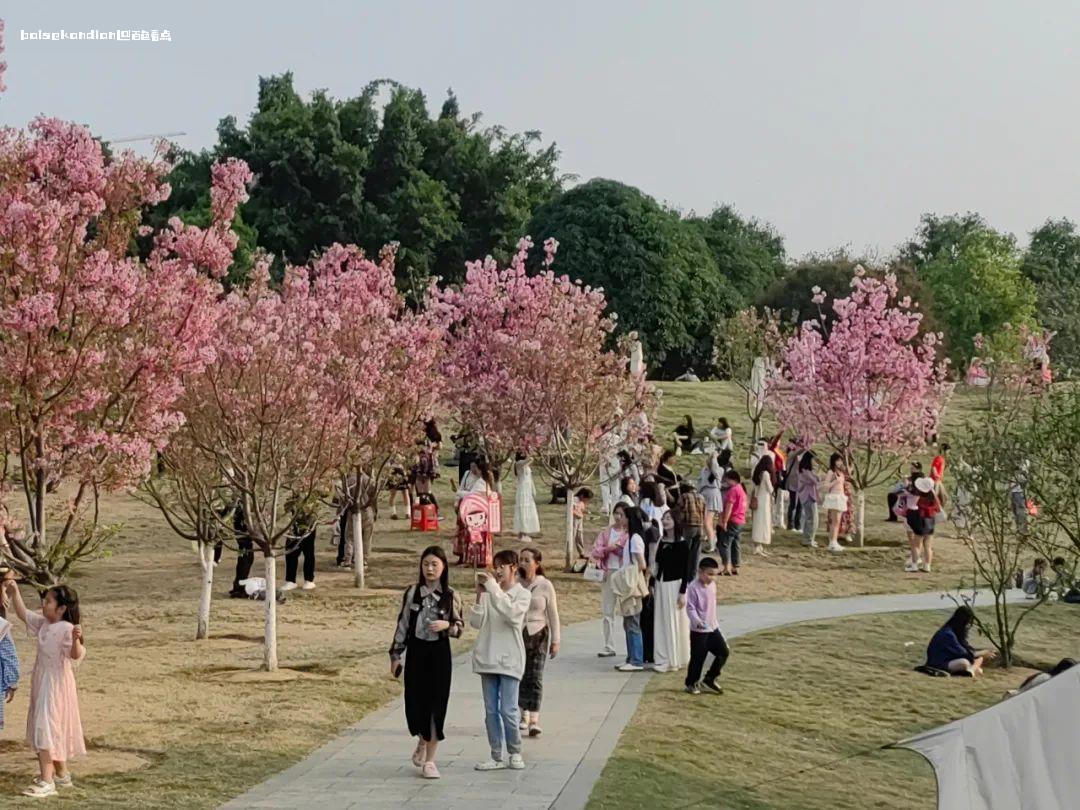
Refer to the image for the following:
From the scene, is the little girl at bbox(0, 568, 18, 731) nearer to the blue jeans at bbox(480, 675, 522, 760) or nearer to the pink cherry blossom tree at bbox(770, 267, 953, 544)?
the blue jeans at bbox(480, 675, 522, 760)

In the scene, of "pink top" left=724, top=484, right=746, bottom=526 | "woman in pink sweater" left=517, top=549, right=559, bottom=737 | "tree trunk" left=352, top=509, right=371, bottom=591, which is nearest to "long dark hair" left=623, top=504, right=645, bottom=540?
"woman in pink sweater" left=517, top=549, right=559, bottom=737

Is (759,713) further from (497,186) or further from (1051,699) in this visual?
(497,186)

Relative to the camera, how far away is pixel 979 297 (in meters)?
67.9

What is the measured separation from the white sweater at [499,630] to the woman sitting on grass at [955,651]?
28.7 feet

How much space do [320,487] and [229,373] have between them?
1.86 metres

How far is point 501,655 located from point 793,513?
20426 millimetres

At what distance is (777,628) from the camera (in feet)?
69.4

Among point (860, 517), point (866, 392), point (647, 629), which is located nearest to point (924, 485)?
point (860, 517)

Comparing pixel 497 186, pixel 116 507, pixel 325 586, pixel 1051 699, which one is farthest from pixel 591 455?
pixel 497 186

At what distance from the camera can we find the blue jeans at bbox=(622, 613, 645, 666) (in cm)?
1734

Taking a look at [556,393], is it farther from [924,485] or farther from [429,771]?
[429,771]

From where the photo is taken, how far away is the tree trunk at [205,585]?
18.6m

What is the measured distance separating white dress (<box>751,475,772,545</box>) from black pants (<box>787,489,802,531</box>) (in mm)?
2905

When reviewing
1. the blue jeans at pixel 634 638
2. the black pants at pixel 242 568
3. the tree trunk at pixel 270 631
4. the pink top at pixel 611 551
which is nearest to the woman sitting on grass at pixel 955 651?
the blue jeans at pixel 634 638
